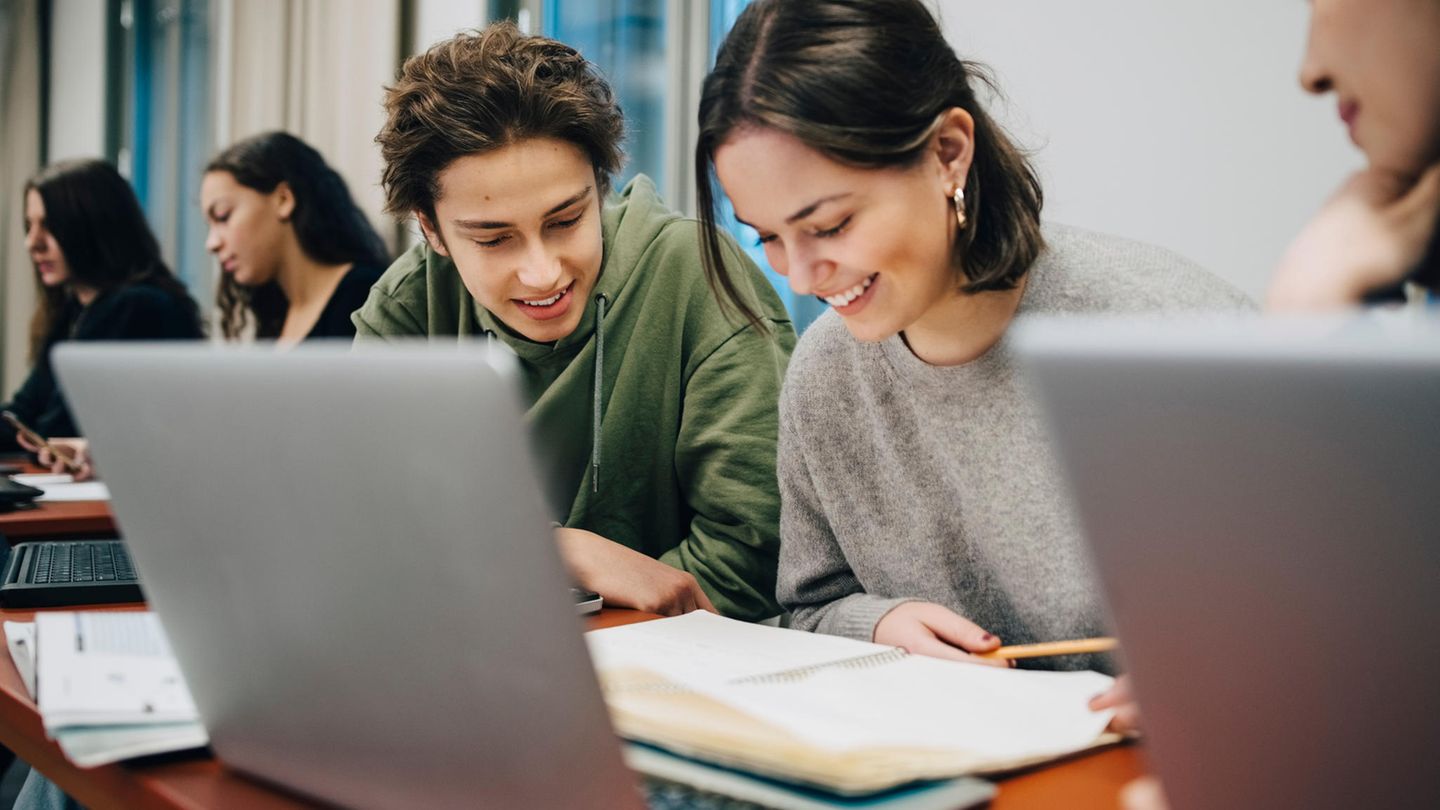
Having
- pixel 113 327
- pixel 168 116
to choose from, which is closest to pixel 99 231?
pixel 113 327

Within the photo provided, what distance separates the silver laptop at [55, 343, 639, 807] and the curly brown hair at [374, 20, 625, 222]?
32.1 inches

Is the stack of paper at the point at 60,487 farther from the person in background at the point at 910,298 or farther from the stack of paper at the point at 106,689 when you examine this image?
the person in background at the point at 910,298

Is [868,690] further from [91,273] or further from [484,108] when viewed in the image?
[91,273]

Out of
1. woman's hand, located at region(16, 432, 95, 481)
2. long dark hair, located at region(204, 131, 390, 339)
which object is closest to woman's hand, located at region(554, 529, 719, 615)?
woman's hand, located at region(16, 432, 95, 481)

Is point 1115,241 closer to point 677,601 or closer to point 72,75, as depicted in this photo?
point 677,601

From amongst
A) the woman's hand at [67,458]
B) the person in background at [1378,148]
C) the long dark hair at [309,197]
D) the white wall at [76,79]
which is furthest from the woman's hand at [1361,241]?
the white wall at [76,79]

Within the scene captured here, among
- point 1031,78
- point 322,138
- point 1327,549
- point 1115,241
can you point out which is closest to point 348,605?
point 1327,549

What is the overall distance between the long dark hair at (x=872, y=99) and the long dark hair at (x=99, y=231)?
2550 mm

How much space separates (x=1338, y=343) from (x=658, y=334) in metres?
1.24

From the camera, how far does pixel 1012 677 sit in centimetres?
73

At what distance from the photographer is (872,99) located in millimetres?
959

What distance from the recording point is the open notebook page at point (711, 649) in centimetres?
68

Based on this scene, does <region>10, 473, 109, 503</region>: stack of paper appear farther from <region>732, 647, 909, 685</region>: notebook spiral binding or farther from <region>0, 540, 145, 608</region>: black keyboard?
<region>732, 647, 909, 685</region>: notebook spiral binding

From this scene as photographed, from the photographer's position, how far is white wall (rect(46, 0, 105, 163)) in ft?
16.8
